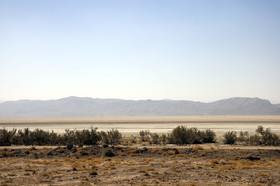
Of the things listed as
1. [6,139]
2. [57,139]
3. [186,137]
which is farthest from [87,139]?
[186,137]

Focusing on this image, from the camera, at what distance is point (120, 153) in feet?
70.4

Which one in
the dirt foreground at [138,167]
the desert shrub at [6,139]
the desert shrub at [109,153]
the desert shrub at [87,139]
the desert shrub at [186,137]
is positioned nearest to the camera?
the dirt foreground at [138,167]

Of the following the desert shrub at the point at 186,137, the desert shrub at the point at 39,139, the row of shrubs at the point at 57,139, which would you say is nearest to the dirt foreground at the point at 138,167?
the row of shrubs at the point at 57,139

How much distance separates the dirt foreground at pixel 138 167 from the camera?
13.6 meters

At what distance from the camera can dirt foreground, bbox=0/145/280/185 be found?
13.6m

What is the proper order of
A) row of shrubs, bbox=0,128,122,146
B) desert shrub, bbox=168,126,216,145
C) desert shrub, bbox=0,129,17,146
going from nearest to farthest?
row of shrubs, bbox=0,128,122,146
desert shrub, bbox=168,126,216,145
desert shrub, bbox=0,129,17,146

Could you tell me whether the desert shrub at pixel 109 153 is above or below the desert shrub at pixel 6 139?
below

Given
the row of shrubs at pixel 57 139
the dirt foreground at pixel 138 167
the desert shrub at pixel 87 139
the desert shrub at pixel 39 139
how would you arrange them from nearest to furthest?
1. the dirt foreground at pixel 138 167
2. the desert shrub at pixel 87 139
3. the row of shrubs at pixel 57 139
4. the desert shrub at pixel 39 139

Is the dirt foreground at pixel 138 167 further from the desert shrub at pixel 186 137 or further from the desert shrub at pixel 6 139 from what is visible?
the desert shrub at pixel 6 139

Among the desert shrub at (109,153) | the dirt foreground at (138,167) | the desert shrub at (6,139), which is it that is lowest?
the dirt foreground at (138,167)

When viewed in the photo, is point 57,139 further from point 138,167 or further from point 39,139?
point 138,167

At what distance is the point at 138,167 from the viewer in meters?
16.9

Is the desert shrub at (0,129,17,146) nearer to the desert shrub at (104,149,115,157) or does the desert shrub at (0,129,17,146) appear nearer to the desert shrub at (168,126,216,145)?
the desert shrub at (104,149,115,157)

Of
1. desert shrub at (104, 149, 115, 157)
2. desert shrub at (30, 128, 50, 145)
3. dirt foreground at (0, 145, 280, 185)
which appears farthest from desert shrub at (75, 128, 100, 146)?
desert shrub at (104, 149, 115, 157)
